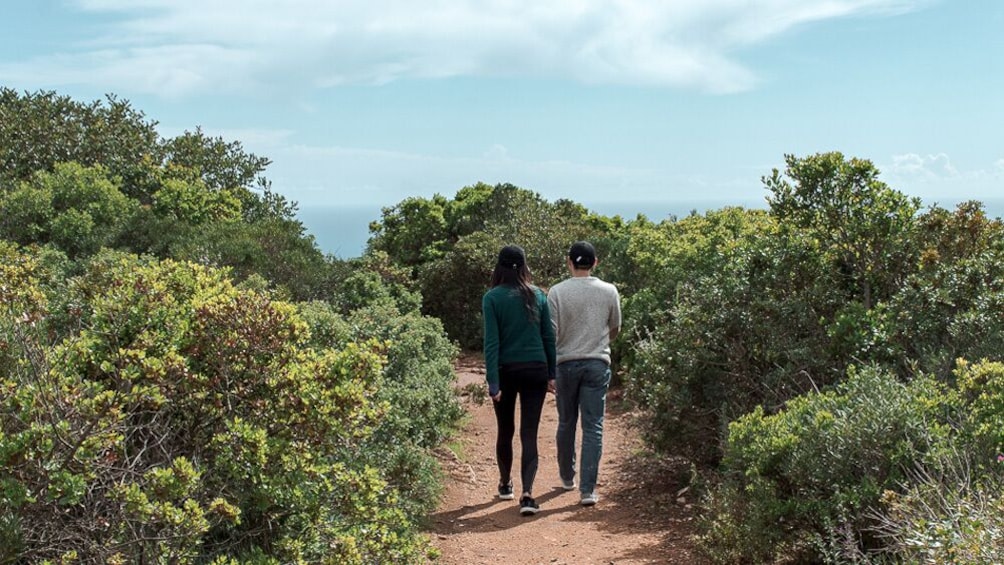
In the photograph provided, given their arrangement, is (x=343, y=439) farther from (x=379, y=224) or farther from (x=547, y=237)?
(x=379, y=224)

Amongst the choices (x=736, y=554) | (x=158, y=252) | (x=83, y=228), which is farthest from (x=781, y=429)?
(x=83, y=228)

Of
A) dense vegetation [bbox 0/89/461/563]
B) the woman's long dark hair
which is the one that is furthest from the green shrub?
the woman's long dark hair

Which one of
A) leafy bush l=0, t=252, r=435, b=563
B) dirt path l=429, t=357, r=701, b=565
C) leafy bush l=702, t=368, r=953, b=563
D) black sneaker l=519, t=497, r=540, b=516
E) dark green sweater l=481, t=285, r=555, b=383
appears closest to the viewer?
leafy bush l=0, t=252, r=435, b=563

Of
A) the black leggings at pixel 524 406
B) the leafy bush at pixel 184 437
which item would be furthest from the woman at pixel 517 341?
the leafy bush at pixel 184 437

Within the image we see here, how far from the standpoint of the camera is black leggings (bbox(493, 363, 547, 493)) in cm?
785

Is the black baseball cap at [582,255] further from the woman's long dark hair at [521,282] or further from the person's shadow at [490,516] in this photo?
the person's shadow at [490,516]

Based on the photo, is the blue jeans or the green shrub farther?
the blue jeans

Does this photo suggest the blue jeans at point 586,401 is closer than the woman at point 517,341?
No

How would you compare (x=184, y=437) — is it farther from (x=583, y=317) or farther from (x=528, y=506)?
(x=583, y=317)

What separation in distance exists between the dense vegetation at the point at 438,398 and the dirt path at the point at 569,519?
365 mm

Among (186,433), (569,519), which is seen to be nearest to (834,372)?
(569,519)

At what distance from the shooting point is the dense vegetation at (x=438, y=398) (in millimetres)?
4566

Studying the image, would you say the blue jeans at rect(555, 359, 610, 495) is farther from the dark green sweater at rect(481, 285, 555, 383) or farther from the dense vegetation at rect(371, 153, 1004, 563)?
the dense vegetation at rect(371, 153, 1004, 563)

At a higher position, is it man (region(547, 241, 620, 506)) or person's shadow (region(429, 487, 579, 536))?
man (region(547, 241, 620, 506))
